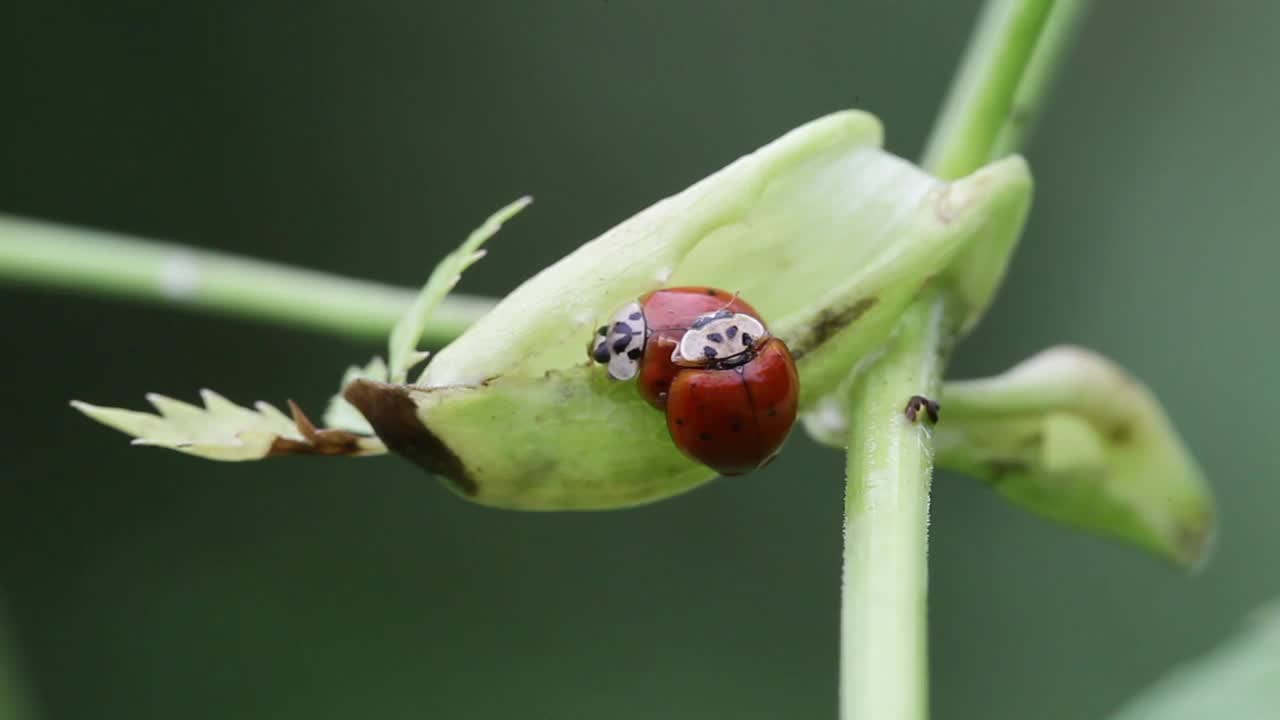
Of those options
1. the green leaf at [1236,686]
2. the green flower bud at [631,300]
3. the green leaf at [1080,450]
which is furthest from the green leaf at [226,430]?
the green leaf at [1236,686]

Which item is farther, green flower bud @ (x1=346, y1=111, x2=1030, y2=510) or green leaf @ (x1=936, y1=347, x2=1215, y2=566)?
green leaf @ (x1=936, y1=347, x2=1215, y2=566)

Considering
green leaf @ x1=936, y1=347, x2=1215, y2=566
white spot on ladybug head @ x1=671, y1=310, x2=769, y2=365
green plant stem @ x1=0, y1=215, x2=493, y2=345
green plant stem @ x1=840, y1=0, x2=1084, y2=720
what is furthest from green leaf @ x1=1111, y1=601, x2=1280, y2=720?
green plant stem @ x1=0, y1=215, x2=493, y2=345

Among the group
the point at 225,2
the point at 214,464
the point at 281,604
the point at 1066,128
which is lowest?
the point at 281,604

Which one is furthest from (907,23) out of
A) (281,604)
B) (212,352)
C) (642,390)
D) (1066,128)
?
(642,390)

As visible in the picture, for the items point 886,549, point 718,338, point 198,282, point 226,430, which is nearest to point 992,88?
point 718,338

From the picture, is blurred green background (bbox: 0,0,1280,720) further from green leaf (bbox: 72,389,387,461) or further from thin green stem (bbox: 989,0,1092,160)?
green leaf (bbox: 72,389,387,461)

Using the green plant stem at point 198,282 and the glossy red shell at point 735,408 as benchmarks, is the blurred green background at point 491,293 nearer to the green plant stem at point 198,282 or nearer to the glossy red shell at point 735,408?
the green plant stem at point 198,282

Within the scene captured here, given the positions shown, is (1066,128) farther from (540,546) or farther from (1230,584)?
(540,546)
